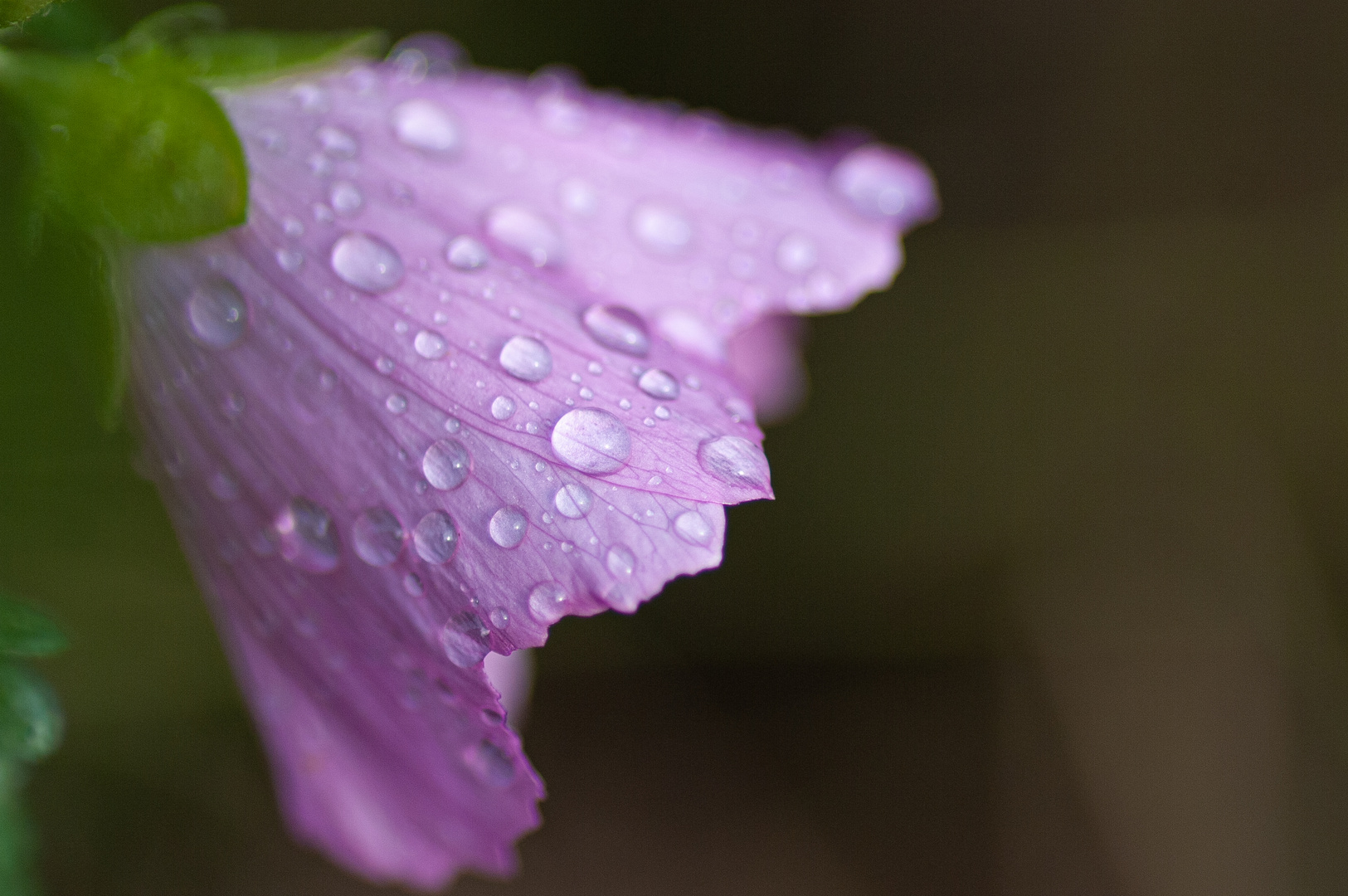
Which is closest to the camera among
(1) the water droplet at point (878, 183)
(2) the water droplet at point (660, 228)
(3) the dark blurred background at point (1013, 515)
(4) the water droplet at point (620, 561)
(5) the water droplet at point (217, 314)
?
(4) the water droplet at point (620, 561)

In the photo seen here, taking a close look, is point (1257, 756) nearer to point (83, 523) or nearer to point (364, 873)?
point (364, 873)

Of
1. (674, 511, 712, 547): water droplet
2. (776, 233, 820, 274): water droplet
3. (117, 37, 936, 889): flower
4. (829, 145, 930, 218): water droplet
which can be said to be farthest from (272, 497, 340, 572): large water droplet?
(829, 145, 930, 218): water droplet

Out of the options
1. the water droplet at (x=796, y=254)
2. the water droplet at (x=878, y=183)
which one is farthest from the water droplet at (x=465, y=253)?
the water droplet at (x=878, y=183)

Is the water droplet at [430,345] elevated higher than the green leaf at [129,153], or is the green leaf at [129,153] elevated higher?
the green leaf at [129,153]

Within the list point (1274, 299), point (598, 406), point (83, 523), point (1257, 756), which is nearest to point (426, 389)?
point (598, 406)

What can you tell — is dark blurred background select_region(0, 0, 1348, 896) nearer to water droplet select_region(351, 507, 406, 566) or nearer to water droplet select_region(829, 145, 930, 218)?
water droplet select_region(829, 145, 930, 218)

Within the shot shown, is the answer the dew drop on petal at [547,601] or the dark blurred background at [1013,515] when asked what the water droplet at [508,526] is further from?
the dark blurred background at [1013,515]
